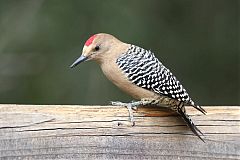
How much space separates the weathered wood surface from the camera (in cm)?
289

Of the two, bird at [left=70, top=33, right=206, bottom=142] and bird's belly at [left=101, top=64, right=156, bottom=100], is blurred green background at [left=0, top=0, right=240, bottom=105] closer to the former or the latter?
bird at [left=70, top=33, right=206, bottom=142]

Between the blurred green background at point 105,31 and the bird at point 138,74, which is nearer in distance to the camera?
the bird at point 138,74

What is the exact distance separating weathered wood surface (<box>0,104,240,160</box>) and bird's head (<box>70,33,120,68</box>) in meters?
0.72

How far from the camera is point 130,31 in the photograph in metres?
6.29

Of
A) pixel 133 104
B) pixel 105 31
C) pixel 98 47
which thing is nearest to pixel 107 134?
pixel 133 104

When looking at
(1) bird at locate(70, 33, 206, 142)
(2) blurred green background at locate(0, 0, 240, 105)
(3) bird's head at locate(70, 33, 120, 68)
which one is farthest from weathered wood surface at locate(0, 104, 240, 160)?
(2) blurred green background at locate(0, 0, 240, 105)

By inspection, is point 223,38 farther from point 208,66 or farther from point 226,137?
point 226,137

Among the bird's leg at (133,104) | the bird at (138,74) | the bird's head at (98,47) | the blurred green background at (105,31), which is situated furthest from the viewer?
the blurred green background at (105,31)

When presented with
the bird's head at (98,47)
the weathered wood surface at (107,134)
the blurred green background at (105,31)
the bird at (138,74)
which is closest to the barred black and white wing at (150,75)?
the bird at (138,74)

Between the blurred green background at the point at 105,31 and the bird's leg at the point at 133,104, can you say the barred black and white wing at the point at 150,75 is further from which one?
the blurred green background at the point at 105,31

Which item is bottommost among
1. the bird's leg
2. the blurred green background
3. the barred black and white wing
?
the blurred green background

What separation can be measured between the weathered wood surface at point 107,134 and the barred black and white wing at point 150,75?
0.97 feet

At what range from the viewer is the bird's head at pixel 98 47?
3.76 metres

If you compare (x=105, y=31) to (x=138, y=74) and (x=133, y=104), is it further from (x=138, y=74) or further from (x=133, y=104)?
(x=133, y=104)
